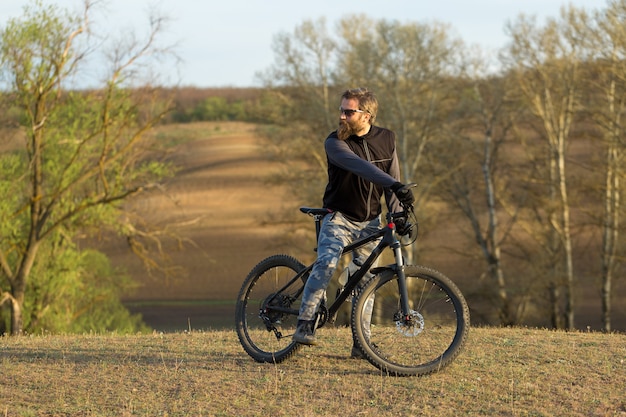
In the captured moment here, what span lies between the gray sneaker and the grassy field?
268 mm

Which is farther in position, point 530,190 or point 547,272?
point 530,190

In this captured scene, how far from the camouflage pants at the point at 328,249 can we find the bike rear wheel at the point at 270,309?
1.37ft

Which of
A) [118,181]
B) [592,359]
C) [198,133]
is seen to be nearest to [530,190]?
[118,181]

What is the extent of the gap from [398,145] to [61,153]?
17424 mm

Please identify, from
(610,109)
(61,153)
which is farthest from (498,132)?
(61,153)

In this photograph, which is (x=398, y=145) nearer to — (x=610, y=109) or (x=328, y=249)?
(x=610, y=109)

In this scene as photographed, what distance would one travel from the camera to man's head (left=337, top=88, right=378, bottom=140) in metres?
7.39

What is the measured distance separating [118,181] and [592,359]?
2572 centimetres

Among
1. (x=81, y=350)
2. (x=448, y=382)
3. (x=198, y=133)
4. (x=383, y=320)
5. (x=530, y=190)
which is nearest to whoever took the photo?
(x=448, y=382)

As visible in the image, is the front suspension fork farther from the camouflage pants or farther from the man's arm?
the man's arm

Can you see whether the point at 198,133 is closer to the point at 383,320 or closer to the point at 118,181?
the point at 118,181

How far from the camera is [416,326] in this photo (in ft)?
24.3

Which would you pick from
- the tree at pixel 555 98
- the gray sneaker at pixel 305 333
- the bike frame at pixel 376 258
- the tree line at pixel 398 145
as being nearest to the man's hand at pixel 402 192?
the bike frame at pixel 376 258

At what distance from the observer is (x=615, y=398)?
22.6 ft
